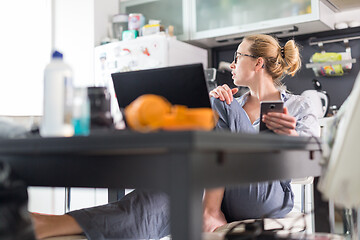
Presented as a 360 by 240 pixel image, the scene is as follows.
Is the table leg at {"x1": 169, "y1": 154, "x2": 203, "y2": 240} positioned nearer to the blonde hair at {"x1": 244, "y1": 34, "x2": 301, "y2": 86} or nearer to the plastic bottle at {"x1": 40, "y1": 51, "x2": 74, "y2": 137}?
the plastic bottle at {"x1": 40, "y1": 51, "x2": 74, "y2": 137}

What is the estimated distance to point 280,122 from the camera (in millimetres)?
1406

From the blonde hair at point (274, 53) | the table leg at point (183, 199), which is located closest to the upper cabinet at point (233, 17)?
the blonde hair at point (274, 53)

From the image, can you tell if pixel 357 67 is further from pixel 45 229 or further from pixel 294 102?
pixel 45 229

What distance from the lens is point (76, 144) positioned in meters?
0.75

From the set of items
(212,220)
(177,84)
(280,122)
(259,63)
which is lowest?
(212,220)

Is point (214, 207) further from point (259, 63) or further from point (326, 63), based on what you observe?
point (326, 63)

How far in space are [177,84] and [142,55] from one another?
8.06 feet

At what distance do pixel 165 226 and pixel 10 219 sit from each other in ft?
2.93

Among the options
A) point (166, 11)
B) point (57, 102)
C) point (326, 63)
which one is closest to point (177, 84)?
point (57, 102)

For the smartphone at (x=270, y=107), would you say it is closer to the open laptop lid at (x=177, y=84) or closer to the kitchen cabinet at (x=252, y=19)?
the open laptop lid at (x=177, y=84)

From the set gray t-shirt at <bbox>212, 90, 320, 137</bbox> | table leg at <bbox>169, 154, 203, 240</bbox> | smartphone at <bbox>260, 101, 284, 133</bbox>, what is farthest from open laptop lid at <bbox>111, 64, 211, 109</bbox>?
table leg at <bbox>169, 154, 203, 240</bbox>

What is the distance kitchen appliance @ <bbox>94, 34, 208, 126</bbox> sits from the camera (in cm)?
363

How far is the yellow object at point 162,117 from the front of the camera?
2.51 feet

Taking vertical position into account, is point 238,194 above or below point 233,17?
below
